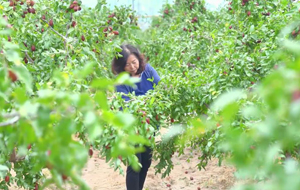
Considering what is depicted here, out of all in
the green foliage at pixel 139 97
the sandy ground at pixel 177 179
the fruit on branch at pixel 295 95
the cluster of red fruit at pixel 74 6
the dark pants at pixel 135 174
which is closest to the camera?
the fruit on branch at pixel 295 95

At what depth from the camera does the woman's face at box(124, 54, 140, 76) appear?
3.22 metres

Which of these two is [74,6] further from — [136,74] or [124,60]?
[136,74]

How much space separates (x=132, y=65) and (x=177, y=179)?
1.73 metres

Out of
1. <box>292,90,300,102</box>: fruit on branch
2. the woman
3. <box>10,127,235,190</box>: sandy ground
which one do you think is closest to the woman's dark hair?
the woman

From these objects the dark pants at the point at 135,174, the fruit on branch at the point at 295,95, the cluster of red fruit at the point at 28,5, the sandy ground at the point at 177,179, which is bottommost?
the fruit on branch at the point at 295,95

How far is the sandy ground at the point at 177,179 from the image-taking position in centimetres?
427

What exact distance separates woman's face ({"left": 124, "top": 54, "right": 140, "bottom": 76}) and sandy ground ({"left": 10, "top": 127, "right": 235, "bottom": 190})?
1404 mm

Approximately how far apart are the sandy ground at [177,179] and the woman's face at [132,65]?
4.61 feet

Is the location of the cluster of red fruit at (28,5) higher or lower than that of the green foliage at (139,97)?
higher

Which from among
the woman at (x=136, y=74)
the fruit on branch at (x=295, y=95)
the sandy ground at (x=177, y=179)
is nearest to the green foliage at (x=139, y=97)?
the fruit on branch at (x=295, y=95)

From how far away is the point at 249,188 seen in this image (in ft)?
2.34

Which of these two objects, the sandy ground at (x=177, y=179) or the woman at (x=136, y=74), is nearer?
the woman at (x=136, y=74)

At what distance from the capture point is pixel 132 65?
322cm

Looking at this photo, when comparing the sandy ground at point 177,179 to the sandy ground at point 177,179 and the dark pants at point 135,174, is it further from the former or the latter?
the dark pants at point 135,174
